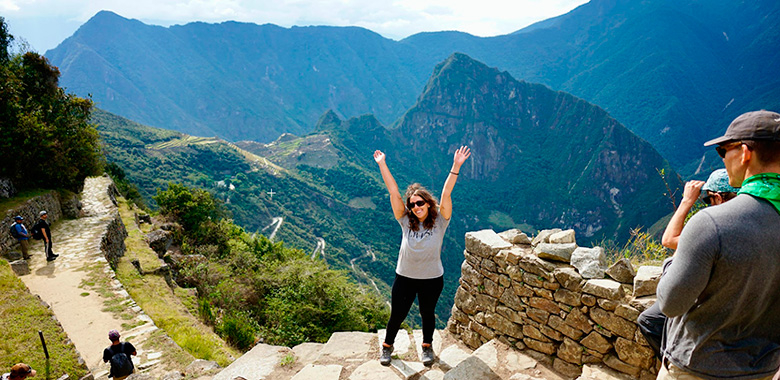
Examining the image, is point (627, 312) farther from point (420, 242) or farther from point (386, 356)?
point (386, 356)

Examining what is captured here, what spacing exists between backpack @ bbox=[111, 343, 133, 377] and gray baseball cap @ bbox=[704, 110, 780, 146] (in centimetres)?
719

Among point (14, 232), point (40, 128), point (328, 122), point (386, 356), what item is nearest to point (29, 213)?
point (14, 232)

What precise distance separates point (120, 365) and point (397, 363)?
4.26 meters

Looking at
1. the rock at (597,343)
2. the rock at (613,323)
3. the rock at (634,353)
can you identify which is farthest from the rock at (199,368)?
the rock at (634,353)

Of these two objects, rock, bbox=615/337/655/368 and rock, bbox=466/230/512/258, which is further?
rock, bbox=466/230/512/258

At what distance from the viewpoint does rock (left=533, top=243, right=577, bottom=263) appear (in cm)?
419

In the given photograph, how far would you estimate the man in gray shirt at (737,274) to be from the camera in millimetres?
1629

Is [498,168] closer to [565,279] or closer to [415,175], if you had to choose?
[415,175]

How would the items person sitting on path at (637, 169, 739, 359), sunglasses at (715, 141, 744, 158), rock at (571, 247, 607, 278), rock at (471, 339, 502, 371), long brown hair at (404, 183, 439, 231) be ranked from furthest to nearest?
rock at (471, 339, 502, 371) → rock at (571, 247, 607, 278) → long brown hair at (404, 183, 439, 231) → person sitting on path at (637, 169, 739, 359) → sunglasses at (715, 141, 744, 158)

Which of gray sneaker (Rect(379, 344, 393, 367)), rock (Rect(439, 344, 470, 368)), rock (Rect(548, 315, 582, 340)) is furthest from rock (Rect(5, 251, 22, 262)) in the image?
rock (Rect(548, 315, 582, 340))

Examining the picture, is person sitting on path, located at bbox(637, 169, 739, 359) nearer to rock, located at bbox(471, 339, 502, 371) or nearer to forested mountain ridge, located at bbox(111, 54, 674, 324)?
rock, located at bbox(471, 339, 502, 371)

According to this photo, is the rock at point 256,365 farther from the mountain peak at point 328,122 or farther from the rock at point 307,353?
the mountain peak at point 328,122

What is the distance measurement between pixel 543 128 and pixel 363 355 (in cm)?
19474

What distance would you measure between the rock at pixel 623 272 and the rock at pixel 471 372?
174 cm
